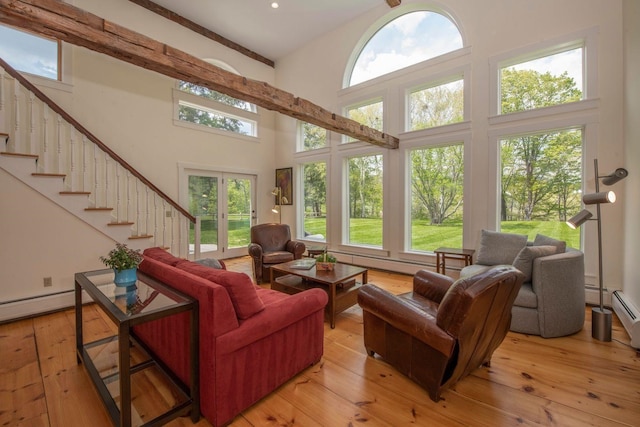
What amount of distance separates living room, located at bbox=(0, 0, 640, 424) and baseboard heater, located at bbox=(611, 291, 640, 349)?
6.0 inches

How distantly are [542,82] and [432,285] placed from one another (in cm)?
345

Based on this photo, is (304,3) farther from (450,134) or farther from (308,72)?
(450,134)

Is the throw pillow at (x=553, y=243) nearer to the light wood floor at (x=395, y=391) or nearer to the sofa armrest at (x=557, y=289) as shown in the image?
the sofa armrest at (x=557, y=289)

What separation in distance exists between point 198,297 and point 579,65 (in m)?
5.13

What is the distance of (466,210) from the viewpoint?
14.2 feet

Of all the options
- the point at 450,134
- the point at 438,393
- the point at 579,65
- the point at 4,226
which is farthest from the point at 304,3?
the point at 438,393

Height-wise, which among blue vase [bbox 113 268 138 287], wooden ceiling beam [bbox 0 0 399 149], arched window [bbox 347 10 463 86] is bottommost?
blue vase [bbox 113 268 138 287]

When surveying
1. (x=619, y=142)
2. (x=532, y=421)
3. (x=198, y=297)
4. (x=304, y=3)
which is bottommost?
(x=532, y=421)

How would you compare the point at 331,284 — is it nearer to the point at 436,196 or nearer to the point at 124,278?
the point at 124,278

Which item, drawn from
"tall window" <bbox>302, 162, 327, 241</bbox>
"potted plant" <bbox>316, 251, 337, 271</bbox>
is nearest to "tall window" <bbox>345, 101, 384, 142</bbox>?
"tall window" <bbox>302, 162, 327, 241</bbox>

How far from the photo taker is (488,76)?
4.09 meters

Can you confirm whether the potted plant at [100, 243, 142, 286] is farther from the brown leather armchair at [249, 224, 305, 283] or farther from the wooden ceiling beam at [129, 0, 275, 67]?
the wooden ceiling beam at [129, 0, 275, 67]

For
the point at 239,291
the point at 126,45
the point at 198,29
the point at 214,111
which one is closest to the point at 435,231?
the point at 239,291

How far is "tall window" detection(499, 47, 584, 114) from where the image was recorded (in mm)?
3592
